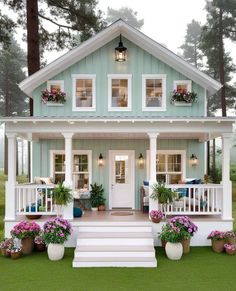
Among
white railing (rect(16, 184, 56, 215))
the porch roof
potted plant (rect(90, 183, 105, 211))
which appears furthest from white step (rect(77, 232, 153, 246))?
potted plant (rect(90, 183, 105, 211))

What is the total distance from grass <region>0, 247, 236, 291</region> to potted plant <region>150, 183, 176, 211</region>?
172 cm

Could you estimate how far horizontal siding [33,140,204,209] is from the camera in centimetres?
1455

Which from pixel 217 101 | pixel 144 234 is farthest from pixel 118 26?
pixel 217 101

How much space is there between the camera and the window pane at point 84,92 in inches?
552

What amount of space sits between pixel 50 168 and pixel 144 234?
5.18m

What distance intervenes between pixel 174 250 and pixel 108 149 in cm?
561

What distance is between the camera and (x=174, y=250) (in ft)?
32.8

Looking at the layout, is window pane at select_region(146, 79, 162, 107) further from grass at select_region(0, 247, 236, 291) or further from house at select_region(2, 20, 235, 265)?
grass at select_region(0, 247, 236, 291)

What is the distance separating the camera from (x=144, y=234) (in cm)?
1089

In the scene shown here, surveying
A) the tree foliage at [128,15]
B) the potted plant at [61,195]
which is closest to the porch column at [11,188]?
the potted plant at [61,195]

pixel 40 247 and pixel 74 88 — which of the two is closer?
pixel 40 247

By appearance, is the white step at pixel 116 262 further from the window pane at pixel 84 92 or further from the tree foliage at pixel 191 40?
the tree foliage at pixel 191 40

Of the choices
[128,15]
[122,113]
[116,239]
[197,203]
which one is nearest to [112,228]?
[116,239]

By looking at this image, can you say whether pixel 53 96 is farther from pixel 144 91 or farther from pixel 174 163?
pixel 174 163
